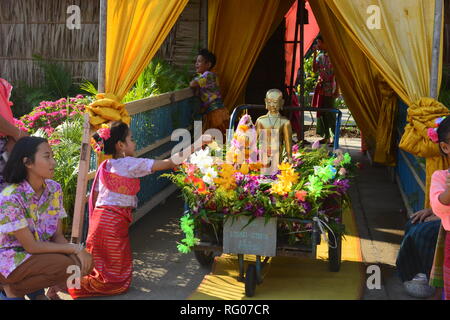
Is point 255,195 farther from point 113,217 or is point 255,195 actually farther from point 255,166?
point 113,217

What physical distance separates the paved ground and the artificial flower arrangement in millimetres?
483

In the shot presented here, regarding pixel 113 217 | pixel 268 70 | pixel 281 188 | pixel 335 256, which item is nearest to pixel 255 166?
pixel 281 188

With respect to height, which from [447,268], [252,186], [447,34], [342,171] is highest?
[447,34]

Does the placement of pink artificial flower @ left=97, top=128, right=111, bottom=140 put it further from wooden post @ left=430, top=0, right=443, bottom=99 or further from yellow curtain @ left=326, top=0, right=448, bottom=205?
wooden post @ left=430, top=0, right=443, bottom=99

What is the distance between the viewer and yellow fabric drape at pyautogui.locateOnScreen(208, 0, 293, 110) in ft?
31.7

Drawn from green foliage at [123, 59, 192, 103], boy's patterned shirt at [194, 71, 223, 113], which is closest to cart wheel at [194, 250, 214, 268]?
green foliage at [123, 59, 192, 103]

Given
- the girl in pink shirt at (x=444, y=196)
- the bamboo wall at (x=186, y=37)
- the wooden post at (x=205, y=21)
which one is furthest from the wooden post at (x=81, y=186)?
the bamboo wall at (x=186, y=37)

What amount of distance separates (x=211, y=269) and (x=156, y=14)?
7.71 feet

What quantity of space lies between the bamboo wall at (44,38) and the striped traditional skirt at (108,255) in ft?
20.5

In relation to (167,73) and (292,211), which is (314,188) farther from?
(167,73)

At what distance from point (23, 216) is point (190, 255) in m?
2.69

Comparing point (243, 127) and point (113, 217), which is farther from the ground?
point (243, 127)

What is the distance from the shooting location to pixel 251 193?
5.23 metres

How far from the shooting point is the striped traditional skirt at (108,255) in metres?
5.31
